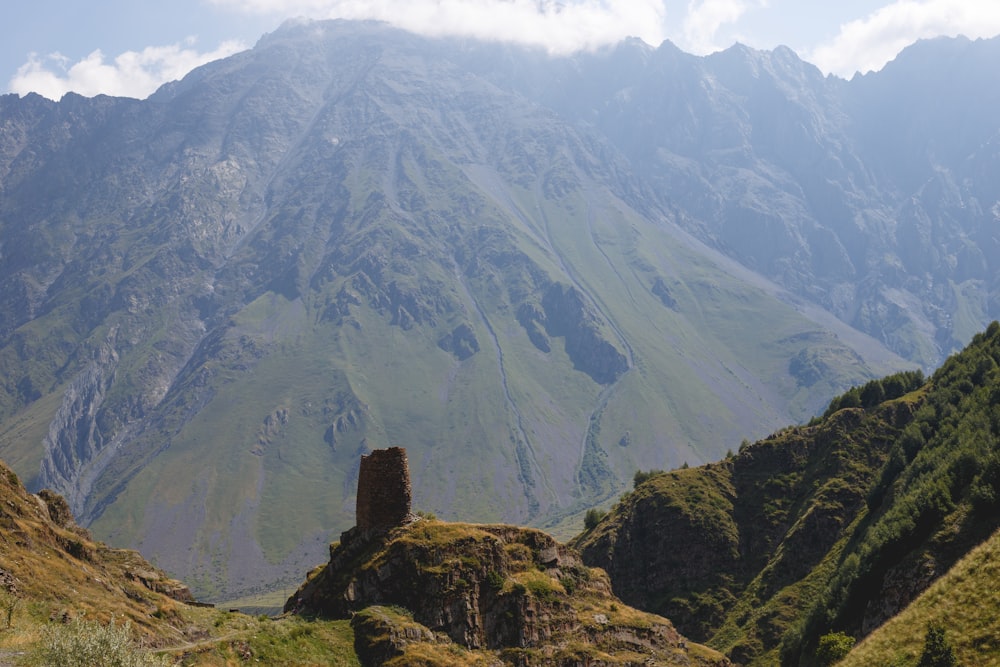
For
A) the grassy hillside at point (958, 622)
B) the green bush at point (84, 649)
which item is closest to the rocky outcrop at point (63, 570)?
the green bush at point (84, 649)

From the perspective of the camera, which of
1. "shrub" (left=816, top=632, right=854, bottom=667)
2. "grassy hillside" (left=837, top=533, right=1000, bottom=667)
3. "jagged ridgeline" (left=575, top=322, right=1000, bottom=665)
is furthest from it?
"jagged ridgeline" (left=575, top=322, right=1000, bottom=665)

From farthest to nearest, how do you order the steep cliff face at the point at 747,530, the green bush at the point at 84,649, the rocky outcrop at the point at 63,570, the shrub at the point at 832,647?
1. the steep cliff face at the point at 747,530
2. the shrub at the point at 832,647
3. the rocky outcrop at the point at 63,570
4. the green bush at the point at 84,649

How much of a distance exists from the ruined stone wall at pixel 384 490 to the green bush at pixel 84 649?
36334 millimetres

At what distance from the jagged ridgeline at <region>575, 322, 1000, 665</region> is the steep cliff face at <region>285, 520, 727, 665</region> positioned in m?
28.8

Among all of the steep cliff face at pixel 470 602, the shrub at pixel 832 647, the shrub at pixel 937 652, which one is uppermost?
the steep cliff face at pixel 470 602

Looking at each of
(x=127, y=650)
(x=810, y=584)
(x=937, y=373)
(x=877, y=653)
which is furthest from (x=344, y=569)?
(x=937, y=373)

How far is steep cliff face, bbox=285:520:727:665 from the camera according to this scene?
3255 inches

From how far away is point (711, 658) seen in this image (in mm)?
99250

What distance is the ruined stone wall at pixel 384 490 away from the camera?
86688mm

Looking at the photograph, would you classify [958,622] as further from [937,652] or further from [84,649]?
[84,649]

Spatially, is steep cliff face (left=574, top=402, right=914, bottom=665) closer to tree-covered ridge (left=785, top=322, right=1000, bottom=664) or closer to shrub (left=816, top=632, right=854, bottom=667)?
tree-covered ridge (left=785, top=322, right=1000, bottom=664)

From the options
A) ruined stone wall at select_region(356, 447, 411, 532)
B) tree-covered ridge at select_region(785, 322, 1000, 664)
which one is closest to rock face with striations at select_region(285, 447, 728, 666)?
ruined stone wall at select_region(356, 447, 411, 532)

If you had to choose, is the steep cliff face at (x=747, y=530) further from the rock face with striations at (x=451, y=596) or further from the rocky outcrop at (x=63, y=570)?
the rocky outcrop at (x=63, y=570)

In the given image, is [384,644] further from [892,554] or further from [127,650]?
[892,554]
